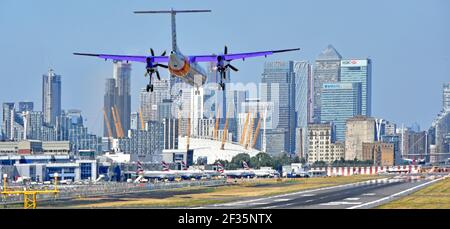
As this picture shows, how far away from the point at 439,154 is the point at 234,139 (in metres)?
41.2

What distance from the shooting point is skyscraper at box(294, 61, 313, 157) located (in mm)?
79125

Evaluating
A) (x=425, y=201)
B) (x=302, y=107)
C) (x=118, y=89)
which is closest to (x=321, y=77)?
(x=302, y=107)

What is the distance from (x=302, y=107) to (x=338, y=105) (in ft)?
111

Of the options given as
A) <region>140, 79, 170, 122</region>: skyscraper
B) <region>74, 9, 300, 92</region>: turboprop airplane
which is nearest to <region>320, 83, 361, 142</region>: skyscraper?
<region>140, 79, 170, 122</region>: skyscraper

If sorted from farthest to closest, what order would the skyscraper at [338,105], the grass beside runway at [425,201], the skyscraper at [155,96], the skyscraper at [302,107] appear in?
the skyscraper at [338,105] < the skyscraper at [302,107] < the skyscraper at [155,96] < the grass beside runway at [425,201]

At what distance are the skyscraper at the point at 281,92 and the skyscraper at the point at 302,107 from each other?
1.97 ft

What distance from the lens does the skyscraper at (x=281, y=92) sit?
2205 inches

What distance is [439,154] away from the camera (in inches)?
3979

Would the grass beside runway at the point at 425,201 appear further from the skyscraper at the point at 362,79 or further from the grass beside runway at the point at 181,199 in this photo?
the skyscraper at the point at 362,79

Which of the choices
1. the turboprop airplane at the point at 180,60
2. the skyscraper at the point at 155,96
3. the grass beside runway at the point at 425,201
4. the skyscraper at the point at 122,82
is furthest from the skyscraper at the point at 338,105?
the grass beside runway at the point at 425,201

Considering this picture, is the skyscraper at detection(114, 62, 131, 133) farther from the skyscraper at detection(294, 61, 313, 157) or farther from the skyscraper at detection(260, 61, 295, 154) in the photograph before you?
the skyscraper at detection(294, 61, 313, 157)

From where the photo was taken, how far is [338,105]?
135500 mm

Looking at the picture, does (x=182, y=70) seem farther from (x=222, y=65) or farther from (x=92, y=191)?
(x=92, y=191)
